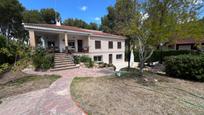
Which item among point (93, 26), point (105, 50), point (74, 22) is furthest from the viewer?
point (93, 26)

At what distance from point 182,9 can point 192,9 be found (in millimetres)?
657

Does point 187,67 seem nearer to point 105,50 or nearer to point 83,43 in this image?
point 105,50

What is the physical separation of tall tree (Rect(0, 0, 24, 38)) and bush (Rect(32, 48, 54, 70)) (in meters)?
18.2

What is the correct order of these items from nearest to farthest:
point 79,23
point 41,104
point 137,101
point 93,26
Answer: point 41,104
point 137,101
point 79,23
point 93,26

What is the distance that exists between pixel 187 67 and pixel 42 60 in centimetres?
1149

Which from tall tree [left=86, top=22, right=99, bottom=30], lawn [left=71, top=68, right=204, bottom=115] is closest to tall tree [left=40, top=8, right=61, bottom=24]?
tall tree [left=86, top=22, right=99, bottom=30]

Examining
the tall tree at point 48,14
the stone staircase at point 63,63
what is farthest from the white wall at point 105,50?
the tall tree at point 48,14

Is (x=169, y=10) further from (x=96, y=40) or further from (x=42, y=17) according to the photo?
(x=42, y=17)

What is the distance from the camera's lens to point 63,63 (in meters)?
12.7

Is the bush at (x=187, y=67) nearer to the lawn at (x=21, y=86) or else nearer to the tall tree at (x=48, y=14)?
the lawn at (x=21, y=86)

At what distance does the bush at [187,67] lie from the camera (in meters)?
8.20

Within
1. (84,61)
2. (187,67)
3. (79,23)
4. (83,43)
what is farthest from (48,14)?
(187,67)

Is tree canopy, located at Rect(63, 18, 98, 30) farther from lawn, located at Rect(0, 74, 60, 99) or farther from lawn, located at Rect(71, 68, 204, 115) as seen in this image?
lawn, located at Rect(71, 68, 204, 115)

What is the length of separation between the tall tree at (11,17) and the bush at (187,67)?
28043mm
